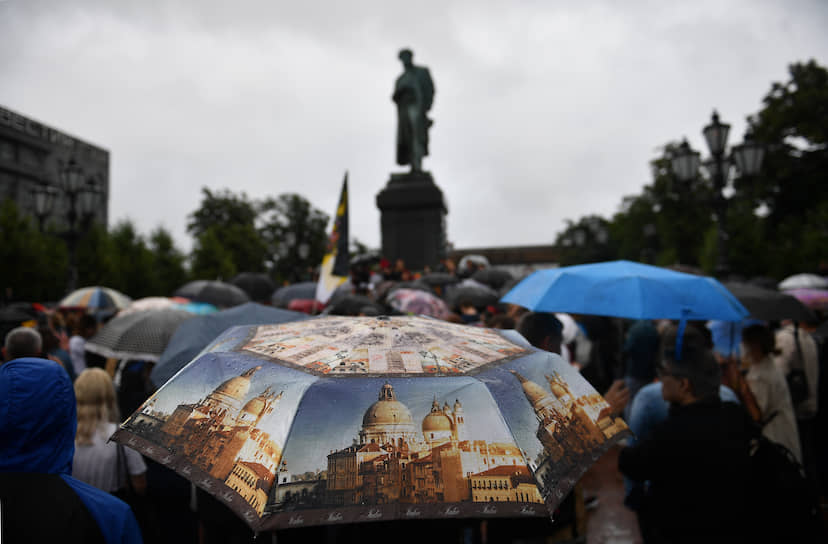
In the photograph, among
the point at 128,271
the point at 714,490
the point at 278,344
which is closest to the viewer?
the point at 278,344

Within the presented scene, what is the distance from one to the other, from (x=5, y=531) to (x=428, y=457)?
128 centimetres

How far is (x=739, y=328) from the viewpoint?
5465 mm

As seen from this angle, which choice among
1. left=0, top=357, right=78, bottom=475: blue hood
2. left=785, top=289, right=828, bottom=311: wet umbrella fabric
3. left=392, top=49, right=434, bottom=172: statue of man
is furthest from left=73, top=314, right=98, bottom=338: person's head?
left=392, top=49, right=434, bottom=172: statue of man

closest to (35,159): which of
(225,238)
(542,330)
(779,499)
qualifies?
(225,238)

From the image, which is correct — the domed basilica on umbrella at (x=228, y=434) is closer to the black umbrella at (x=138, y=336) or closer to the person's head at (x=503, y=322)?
the black umbrella at (x=138, y=336)

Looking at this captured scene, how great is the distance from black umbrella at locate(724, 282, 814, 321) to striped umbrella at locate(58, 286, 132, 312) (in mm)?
9471

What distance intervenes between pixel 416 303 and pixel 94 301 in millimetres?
6164

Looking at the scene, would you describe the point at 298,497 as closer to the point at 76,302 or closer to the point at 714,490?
the point at 714,490

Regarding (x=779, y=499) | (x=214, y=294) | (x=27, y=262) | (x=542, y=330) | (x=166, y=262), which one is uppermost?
(x=166, y=262)

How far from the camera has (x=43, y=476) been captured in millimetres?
1866

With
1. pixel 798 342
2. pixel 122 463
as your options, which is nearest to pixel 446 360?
pixel 122 463

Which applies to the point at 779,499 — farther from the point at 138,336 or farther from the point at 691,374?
the point at 138,336

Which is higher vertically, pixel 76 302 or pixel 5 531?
pixel 76 302

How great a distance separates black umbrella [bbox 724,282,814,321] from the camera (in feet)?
15.4
